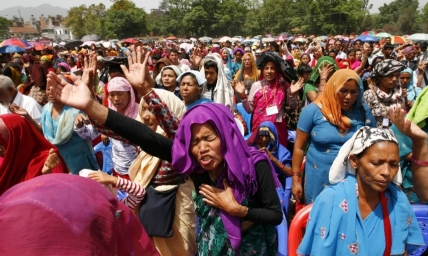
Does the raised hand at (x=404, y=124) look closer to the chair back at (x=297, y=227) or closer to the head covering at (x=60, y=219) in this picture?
the chair back at (x=297, y=227)

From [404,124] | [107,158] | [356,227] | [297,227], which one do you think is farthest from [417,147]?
[107,158]

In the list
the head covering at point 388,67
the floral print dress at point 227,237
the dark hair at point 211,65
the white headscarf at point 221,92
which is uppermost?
the head covering at point 388,67

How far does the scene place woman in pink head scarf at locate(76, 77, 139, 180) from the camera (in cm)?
302

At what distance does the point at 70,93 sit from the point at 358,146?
155 cm

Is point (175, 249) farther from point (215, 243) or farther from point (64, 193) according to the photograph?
point (64, 193)

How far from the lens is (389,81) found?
3658mm

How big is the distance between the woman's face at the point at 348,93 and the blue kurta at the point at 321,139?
9cm

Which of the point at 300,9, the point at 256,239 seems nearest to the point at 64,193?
the point at 256,239

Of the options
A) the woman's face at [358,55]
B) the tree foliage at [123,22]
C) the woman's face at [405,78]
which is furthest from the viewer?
the tree foliage at [123,22]

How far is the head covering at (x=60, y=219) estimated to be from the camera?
88 cm

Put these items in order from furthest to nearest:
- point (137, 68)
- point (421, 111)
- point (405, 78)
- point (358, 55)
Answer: point (358, 55) < point (405, 78) < point (421, 111) < point (137, 68)

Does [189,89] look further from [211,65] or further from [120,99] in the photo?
[211,65]

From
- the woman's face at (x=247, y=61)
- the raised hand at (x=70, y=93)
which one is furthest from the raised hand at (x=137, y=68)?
the woman's face at (x=247, y=61)

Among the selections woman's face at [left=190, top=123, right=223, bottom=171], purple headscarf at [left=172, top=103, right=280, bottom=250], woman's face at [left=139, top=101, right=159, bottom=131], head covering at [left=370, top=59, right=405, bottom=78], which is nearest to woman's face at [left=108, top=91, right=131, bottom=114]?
woman's face at [left=139, top=101, right=159, bottom=131]
